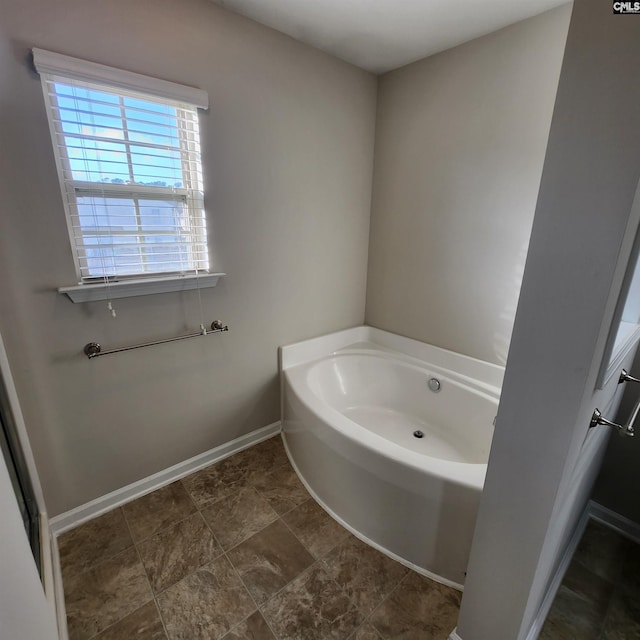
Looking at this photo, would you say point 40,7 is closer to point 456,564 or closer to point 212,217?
point 212,217

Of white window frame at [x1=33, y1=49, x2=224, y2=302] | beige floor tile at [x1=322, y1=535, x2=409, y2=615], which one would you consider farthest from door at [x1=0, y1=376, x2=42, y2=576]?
beige floor tile at [x1=322, y1=535, x2=409, y2=615]

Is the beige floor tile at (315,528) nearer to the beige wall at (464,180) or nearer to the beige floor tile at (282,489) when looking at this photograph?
the beige floor tile at (282,489)

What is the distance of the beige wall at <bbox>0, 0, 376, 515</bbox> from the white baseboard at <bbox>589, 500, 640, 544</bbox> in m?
1.88

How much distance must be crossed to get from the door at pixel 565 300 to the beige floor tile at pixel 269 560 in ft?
2.72

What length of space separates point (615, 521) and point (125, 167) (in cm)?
299

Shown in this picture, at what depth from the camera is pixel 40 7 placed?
1.25m

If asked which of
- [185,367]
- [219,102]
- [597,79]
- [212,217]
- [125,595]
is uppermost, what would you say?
[219,102]

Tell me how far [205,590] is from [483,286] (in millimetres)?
2113

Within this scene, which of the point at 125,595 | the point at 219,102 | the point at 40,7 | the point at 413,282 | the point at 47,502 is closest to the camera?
the point at 40,7

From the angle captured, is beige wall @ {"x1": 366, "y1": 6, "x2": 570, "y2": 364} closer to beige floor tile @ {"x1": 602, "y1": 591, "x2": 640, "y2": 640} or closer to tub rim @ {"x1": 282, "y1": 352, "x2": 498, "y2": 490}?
tub rim @ {"x1": 282, "y1": 352, "x2": 498, "y2": 490}

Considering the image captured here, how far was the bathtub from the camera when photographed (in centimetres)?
139

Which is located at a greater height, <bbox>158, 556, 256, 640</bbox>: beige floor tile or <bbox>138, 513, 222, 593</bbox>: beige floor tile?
<bbox>158, 556, 256, 640</bbox>: beige floor tile

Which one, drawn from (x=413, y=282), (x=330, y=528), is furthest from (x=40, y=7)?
(x=330, y=528)

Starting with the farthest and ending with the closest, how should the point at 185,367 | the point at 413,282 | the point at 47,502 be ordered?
the point at 413,282
the point at 185,367
the point at 47,502
